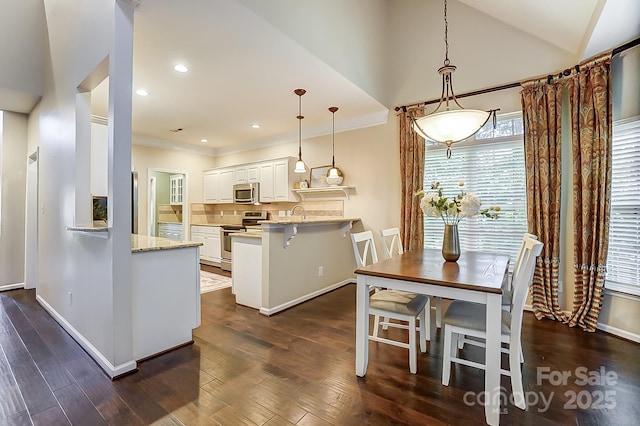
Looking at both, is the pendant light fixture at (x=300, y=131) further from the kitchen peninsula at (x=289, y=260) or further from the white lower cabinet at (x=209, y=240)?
the white lower cabinet at (x=209, y=240)

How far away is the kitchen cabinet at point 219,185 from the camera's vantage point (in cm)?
639

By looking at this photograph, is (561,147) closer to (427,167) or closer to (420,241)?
(427,167)

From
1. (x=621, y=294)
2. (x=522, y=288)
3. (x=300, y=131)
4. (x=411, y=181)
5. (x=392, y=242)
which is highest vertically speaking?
(x=300, y=131)

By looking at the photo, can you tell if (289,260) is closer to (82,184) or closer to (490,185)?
(82,184)

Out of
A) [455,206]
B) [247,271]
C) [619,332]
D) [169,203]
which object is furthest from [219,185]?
[619,332]

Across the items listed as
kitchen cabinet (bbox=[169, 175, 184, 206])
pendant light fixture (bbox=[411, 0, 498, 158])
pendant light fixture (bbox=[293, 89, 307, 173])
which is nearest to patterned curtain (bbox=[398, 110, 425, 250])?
pendant light fixture (bbox=[293, 89, 307, 173])

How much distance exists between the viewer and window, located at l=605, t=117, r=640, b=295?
2789 millimetres

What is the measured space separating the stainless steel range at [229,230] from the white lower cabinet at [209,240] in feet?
0.63

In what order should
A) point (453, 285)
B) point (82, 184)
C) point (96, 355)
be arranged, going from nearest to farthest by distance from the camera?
1. point (453, 285)
2. point (96, 355)
3. point (82, 184)

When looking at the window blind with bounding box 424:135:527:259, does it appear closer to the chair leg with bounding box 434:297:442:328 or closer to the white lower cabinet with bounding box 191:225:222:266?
the chair leg with bounding box 434:297:442:328

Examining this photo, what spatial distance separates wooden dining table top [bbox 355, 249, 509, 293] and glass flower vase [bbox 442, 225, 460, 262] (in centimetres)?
6

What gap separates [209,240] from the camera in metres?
6.26

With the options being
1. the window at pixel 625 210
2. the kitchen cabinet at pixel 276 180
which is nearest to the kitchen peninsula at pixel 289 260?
the kitchen cabinet at pixel 276 180

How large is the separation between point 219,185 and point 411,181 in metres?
4.35
